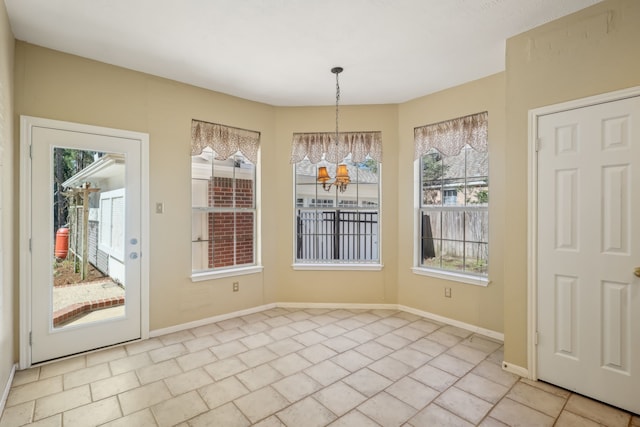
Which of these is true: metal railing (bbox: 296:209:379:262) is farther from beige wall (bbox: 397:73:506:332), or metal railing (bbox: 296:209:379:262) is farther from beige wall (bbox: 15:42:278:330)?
beige wall (bbox: 15:42:278:330)

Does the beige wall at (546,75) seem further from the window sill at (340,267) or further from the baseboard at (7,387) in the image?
the baseboard at (7,387)

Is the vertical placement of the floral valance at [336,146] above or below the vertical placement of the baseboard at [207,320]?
above

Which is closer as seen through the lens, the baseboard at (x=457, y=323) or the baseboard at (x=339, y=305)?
the baseboard at (x=457, y=323)

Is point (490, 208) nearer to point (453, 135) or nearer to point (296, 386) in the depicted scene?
point (453, 135)

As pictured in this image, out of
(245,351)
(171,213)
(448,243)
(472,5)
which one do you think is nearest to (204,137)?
(171,213)

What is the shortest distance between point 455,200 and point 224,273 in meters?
2.87

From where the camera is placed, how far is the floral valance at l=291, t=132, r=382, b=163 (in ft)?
13.7

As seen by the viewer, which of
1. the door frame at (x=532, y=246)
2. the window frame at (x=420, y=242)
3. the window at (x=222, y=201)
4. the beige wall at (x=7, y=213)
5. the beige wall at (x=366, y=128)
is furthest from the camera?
the window at (x=222, y=201)

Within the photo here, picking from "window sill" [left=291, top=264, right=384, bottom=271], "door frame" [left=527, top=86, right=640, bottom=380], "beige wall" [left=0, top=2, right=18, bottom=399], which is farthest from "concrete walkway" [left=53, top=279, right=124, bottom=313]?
"door frame" [left=527, top=86, right=640, bottom=380]

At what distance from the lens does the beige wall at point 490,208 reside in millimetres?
3283

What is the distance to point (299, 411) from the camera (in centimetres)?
211

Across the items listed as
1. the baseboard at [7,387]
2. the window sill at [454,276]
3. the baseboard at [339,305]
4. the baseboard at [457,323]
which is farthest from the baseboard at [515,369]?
the baseboard at [7,387]

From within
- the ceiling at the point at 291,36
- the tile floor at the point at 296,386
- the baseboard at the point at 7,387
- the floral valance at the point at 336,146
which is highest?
the ceiling at the point at 291,36

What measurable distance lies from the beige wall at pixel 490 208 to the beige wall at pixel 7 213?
3.77m
